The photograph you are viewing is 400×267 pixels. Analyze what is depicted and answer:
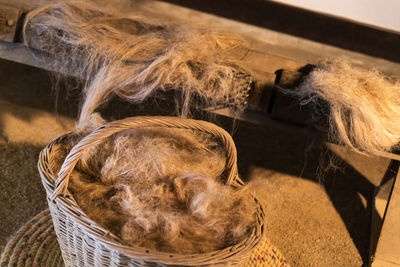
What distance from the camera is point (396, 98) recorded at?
42.0 inches

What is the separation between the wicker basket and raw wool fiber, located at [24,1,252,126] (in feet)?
0.76

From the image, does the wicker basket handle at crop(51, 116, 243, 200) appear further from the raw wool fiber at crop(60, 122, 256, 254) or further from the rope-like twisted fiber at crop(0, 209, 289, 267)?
the rope-like twisted fiber at crop(0, 209, 289, 267)

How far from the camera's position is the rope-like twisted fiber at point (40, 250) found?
3.47ft

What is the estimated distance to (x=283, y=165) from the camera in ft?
5.18

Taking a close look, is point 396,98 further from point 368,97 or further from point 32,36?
point 32,36

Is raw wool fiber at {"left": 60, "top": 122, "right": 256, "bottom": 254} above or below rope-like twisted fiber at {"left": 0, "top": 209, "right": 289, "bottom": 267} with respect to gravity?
above

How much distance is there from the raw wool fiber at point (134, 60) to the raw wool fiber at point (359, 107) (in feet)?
0.66

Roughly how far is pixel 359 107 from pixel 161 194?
21.5 inches

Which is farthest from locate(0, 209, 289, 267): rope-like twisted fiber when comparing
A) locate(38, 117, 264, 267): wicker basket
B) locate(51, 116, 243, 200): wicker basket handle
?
locate(51, 116, 243, 200): wicker basket handle

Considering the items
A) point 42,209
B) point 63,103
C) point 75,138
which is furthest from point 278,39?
point 42,209

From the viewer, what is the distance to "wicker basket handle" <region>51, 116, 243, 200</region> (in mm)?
769

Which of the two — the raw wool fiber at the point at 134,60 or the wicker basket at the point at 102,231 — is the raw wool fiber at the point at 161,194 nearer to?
the wicker basket at the point at 102,231

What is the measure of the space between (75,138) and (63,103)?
61 centimetres

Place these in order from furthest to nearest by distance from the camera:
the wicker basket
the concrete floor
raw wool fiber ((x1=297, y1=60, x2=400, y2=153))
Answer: the concrete floor, raw wool fiber ((x1=297, y1=60, x2=400, y2=153)), the wicker basket
